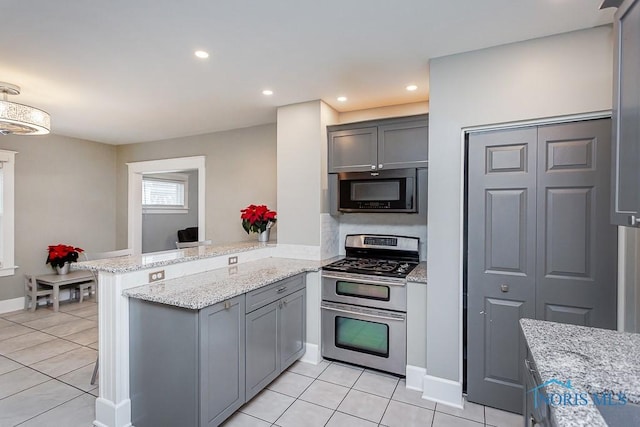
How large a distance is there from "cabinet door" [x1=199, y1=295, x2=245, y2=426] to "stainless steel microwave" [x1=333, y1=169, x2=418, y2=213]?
1526 mm

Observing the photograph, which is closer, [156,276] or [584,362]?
[584,362]

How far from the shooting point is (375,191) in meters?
3.13

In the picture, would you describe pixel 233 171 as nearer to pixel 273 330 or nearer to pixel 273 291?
pixel 273 291

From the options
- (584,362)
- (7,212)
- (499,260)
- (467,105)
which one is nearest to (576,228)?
(499,260)

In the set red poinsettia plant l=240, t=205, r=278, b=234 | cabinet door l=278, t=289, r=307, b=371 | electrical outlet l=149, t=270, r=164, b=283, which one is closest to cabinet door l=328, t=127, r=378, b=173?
red poinsettia plant l=240, t=205, r=278, b=234

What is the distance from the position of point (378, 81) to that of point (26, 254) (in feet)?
17.1

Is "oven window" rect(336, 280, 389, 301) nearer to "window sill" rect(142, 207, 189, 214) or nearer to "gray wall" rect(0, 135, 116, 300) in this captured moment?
"gray wall" rect(0, 135, 116, 300)

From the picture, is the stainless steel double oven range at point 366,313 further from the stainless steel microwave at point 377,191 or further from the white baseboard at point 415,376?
the stainless steel microwave at point 377,191

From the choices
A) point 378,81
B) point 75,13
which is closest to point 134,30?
point 75,13

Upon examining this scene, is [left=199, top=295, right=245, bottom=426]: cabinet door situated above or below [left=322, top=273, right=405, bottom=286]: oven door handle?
below

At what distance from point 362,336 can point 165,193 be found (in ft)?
17.4

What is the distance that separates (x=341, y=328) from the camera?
293 centimetres

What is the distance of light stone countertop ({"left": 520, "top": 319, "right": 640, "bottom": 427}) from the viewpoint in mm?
883

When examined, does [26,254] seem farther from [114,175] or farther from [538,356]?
[538,356]
